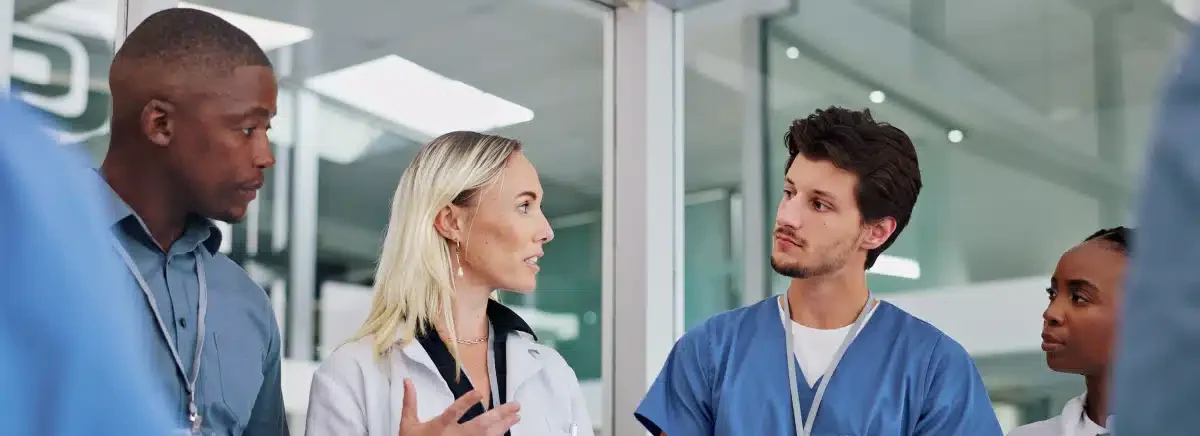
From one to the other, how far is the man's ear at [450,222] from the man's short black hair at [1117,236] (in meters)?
1.62

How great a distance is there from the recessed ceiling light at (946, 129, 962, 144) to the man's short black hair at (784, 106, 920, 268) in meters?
0.59

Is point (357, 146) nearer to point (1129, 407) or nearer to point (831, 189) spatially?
point (831, 189)

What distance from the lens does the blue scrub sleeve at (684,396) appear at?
3.03 meters

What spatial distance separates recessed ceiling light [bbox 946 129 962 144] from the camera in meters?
3.70

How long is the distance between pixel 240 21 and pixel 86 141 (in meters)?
0.54

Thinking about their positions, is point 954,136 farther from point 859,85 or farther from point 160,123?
point 160,123

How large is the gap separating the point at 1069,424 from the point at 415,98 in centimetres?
198

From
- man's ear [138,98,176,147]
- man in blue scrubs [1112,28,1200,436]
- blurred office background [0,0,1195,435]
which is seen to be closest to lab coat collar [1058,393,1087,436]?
blurred office background [0,0,1195,435]

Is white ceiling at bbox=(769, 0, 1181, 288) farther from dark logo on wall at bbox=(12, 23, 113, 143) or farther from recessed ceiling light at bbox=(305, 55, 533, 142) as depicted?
dark logo on wall at bbox=(12, 23, 113, 143)

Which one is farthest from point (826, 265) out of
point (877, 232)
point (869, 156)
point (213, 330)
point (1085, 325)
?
point (213, 330)

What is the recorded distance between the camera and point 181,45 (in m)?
2.52

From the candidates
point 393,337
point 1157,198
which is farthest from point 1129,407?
point 393,337

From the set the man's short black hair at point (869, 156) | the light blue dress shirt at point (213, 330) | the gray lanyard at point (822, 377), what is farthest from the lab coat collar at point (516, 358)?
the man's short black hair at point (869, 156)

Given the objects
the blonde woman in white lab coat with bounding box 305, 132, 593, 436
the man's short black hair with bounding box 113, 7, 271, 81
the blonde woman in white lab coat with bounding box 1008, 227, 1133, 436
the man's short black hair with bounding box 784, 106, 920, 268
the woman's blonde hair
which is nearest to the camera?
the man's short black hair with bounding box 113, 7, 271, 81
